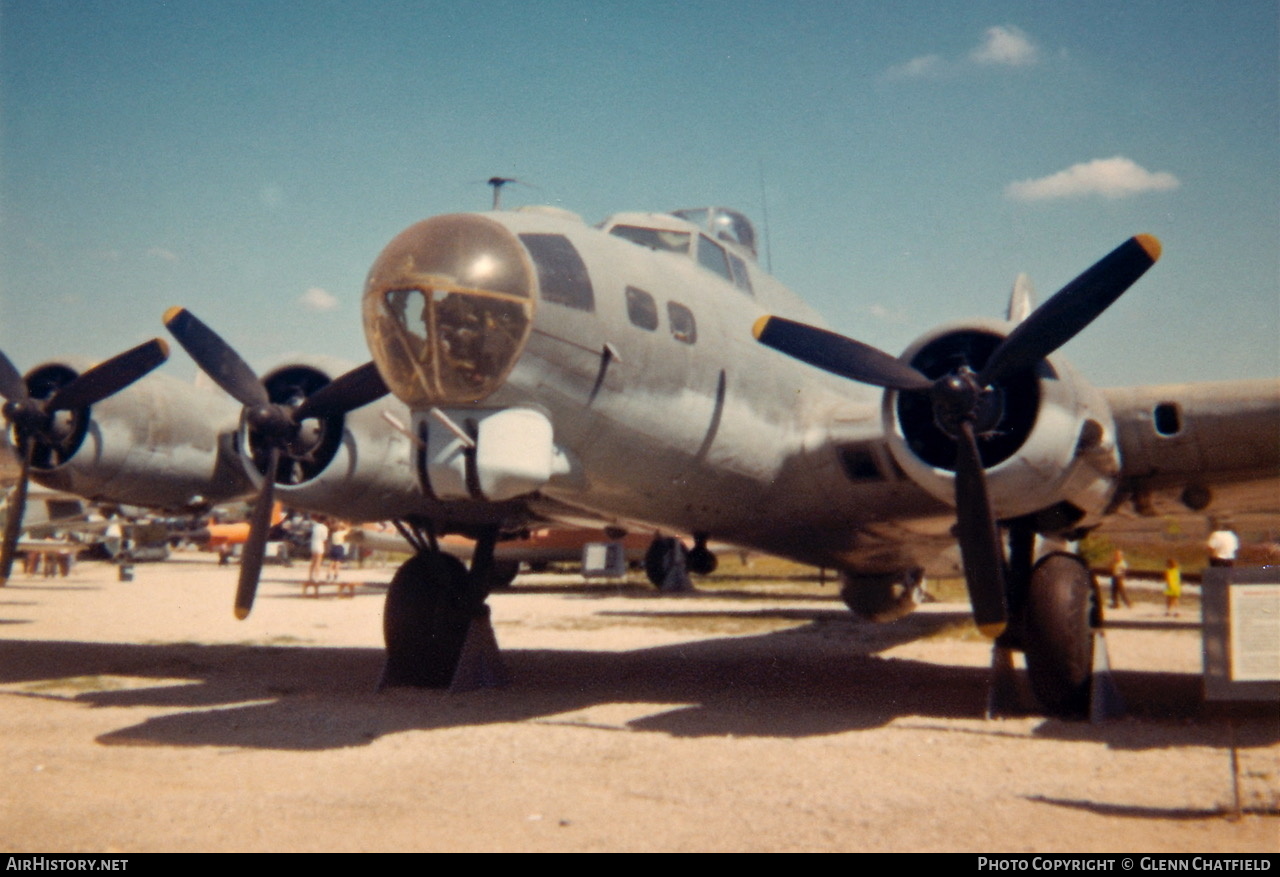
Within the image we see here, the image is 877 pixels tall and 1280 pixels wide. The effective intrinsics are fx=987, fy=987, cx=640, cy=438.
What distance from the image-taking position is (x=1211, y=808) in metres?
5.16

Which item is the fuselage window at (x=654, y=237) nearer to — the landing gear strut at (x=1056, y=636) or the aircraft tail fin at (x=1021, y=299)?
the landing gear strut at (x=1056, y=636)

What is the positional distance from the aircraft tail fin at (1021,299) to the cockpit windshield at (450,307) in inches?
420

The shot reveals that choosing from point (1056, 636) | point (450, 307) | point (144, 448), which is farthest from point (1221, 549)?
point (144, 448)

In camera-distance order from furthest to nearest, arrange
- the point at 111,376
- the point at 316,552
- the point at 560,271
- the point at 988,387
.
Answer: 1. the point at 316,552
2. the point at 111,376
3. the point at 988,387
4. the point at 560,271

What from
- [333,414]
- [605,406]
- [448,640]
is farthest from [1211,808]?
[333,414]

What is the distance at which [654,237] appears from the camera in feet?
30.7

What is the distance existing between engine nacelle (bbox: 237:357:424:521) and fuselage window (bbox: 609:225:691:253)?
2.94 meters

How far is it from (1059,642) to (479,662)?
544 cm

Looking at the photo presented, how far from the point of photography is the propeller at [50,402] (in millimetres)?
10109

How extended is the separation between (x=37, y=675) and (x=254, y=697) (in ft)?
10.4

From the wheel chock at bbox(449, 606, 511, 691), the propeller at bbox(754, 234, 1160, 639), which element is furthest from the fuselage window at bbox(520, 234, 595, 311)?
the wheel chock at bbox(449, 606, 511, 691)

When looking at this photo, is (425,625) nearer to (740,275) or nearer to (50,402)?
(50,402)
